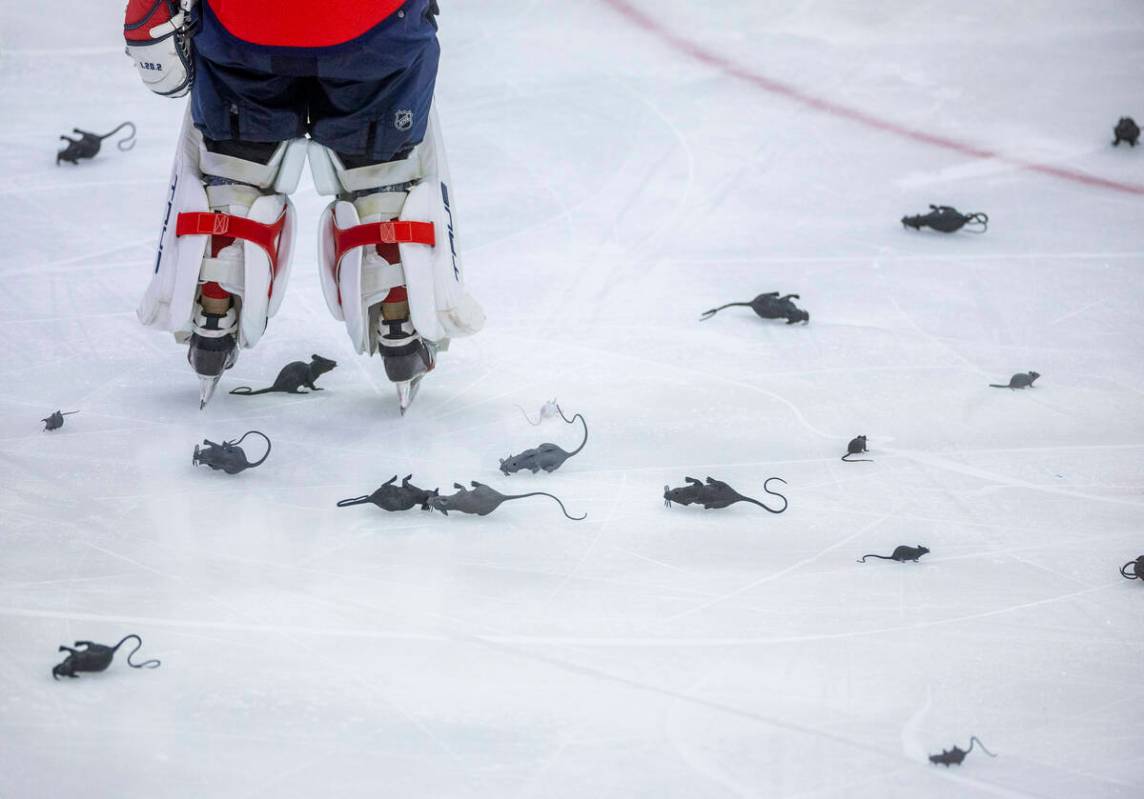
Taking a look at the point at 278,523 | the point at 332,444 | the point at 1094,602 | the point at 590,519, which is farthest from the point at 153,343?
the point at 1094,602

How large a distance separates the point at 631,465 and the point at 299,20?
0.89 meters

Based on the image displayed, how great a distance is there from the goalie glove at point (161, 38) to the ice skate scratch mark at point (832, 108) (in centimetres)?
213

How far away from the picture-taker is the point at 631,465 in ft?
7.61

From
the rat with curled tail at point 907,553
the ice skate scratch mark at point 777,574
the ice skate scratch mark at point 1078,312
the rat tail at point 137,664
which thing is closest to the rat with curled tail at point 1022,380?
the ice skate scratch mark at point 1078,312

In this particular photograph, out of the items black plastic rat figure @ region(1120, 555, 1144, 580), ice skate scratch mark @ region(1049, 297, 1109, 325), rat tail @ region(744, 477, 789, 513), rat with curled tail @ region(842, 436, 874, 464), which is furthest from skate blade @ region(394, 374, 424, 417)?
ice skate scratch mark @ region(1049, 297, 1109, 325)

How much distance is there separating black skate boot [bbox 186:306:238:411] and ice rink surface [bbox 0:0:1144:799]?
94 millimetres

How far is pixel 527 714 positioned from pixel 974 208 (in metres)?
2.16

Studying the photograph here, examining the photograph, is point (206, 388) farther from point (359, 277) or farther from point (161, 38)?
point (161, 38)

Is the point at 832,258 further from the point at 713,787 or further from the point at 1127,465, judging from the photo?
the point at 713,787

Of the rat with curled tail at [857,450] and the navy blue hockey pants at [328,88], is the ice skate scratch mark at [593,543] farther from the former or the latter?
the navy blue hockey pants at [328,88]

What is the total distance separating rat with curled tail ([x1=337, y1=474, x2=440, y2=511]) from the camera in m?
2.13

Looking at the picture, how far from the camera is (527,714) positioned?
1687mm

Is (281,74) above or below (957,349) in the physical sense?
above

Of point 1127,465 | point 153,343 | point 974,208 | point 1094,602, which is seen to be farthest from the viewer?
point 974,208
